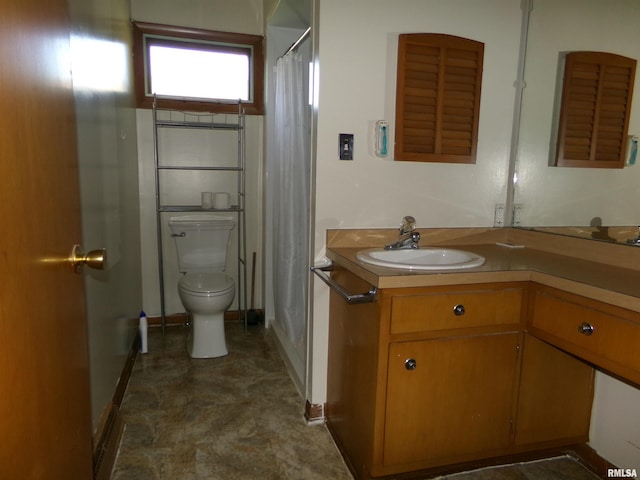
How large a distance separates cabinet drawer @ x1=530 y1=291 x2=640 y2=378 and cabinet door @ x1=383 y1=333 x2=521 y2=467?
0.56ft

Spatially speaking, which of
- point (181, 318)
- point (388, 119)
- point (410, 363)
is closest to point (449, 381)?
point (410, 363)

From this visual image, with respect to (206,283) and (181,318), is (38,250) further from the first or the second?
(181,318)

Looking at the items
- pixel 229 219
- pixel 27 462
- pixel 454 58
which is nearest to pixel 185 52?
pixel 229 219

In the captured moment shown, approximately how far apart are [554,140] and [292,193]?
139 centimetres

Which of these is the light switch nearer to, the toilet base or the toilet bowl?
the toilet bowl

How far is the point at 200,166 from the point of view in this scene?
10.4ft

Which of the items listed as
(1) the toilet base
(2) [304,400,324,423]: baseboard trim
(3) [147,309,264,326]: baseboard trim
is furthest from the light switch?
(3) [147,309,264,326]: baseboard trim

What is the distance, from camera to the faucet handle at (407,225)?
1.84 meters

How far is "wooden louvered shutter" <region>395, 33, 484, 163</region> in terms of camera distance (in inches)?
74.2

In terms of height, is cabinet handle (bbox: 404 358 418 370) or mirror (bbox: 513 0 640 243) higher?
mirror (bbox: 513 0 640 243)

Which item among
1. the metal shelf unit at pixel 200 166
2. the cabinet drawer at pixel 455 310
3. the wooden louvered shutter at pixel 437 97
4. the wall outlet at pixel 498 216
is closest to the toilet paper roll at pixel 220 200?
the metal shelf unit at pixel 200 166

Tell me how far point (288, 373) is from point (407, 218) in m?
1.28

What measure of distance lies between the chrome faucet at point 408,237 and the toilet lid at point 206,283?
Answer: 1.28 meters

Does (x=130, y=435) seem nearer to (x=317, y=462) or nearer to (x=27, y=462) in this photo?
(x=317, y=462)
